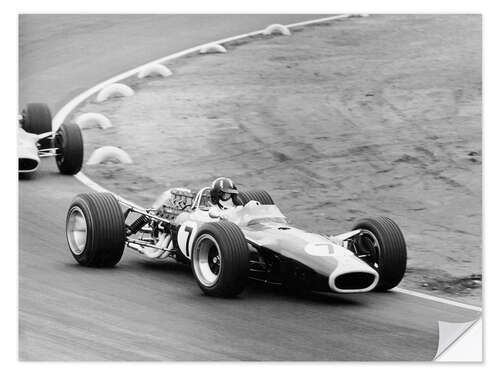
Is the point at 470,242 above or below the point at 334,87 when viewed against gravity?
below

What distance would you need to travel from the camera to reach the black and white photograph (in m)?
9.74

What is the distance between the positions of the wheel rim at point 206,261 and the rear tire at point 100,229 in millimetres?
908

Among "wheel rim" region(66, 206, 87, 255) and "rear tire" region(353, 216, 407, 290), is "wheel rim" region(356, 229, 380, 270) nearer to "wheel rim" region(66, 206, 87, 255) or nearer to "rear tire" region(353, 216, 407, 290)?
"rear tire" region(353, 216, 407, 290)

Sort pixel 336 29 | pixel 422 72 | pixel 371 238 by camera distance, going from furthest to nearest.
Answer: pixel 422 72, pixel 336 29, pixel 371 238

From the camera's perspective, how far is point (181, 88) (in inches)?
490

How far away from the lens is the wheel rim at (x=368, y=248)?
Answer: 1032cm

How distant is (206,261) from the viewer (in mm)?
10195

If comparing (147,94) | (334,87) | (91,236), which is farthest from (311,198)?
(91,236)

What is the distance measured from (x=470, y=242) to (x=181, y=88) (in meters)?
3.39

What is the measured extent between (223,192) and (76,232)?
1401 mm

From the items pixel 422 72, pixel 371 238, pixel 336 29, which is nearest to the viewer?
pixel 371 238
